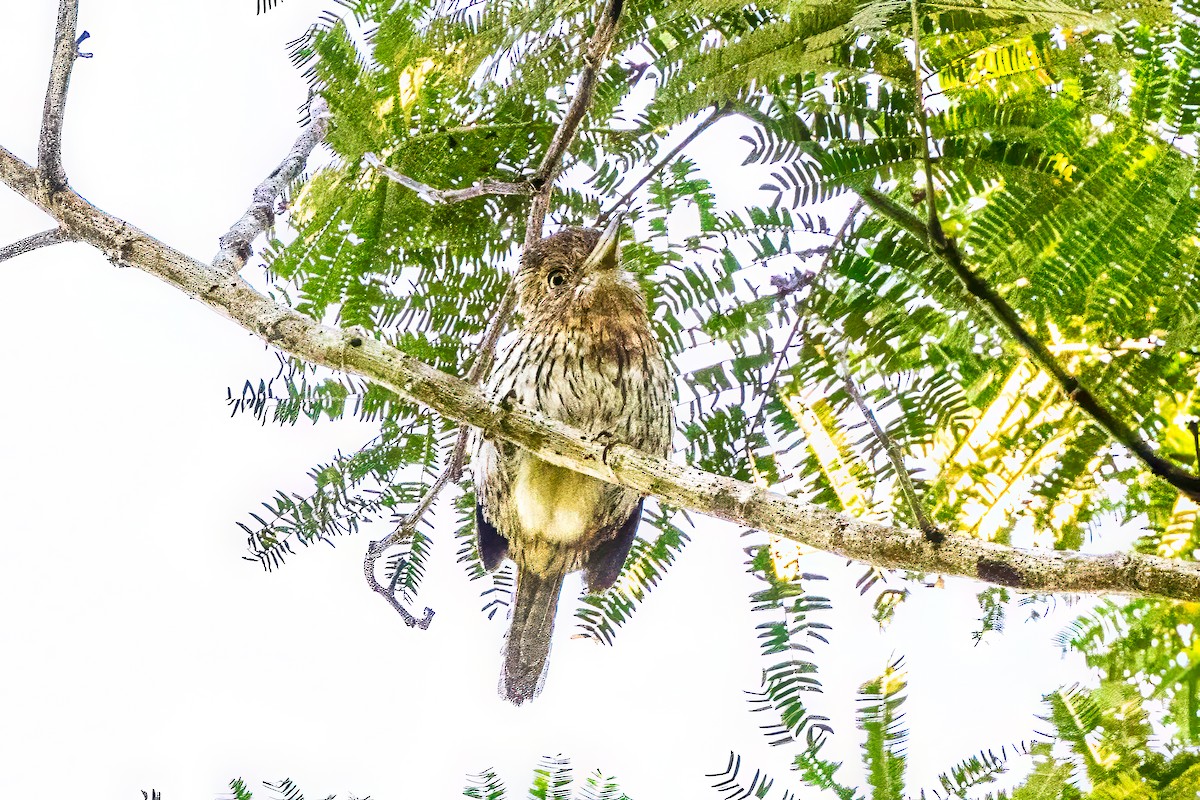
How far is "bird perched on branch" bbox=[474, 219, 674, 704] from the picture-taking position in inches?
122

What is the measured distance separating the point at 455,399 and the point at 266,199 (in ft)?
3.40

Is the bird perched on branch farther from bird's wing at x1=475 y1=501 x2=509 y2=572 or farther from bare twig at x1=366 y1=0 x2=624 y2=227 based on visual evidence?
bare twig at x1=366 y1=0 x2=624 y2=227

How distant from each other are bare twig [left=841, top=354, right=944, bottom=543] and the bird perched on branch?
1151 millimetres

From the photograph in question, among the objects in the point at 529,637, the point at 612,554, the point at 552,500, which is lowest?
the point at 529,637

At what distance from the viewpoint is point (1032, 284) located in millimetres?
1690

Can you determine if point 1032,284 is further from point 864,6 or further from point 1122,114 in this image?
point 864,6

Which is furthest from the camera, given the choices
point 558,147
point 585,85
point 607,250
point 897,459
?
point 607,250

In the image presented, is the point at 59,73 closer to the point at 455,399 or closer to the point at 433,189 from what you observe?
the point at 433,189

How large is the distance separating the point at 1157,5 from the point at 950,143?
0.37 meters

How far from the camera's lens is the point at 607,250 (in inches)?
115

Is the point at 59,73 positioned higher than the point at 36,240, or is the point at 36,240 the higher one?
the point at 59,73

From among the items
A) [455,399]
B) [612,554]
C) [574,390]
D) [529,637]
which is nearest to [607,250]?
[574,390]

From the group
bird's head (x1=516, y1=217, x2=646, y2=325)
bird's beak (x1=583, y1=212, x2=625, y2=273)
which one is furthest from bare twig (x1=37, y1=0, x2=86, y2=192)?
bird's beak (x1=583, y1=212, x2=625, y2=273)

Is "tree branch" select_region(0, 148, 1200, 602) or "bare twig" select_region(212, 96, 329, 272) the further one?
"bare twig" select_region(212, 96, 329, 272)
